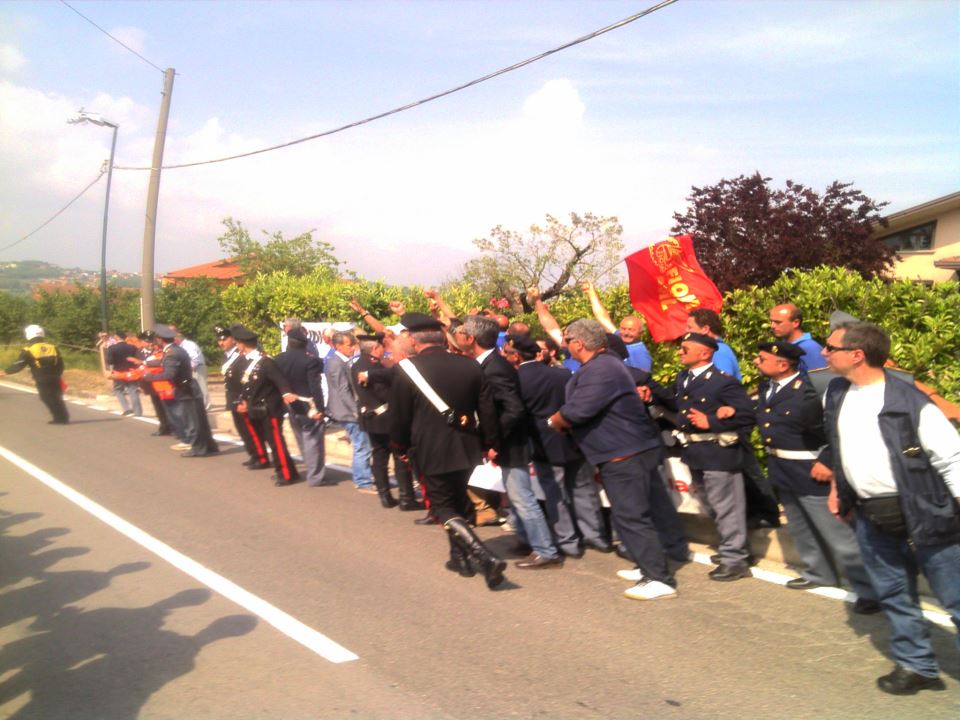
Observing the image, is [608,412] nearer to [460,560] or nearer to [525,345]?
[525,345]

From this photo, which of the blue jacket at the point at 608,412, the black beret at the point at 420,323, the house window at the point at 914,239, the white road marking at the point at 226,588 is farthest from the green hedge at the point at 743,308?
the house window at the point at 914,239

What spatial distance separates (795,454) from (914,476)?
1584 mm

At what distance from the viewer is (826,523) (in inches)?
218

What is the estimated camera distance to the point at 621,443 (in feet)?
19.4

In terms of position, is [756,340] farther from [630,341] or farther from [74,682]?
[74,682]

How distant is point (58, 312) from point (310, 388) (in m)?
13.6

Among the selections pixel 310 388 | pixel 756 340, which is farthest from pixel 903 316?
pixel 310 388

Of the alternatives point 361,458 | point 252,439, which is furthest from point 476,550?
point 252,439

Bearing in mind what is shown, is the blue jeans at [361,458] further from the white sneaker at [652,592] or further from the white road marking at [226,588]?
the white sneaker at [652,592]

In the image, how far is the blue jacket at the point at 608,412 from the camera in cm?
589

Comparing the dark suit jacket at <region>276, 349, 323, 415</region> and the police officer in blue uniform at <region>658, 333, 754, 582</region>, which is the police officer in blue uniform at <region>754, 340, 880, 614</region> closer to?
the police officer in blue uniform at <region>658, 333, 754, 582</region>

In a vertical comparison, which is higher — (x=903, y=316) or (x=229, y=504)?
(x=903, y=316)

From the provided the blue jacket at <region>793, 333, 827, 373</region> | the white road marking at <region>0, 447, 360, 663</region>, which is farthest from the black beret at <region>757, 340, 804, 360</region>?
the white road marking at <region>0, 447, 360, 663</region>

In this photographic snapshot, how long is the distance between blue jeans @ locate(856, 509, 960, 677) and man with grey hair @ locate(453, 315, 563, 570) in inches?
104
